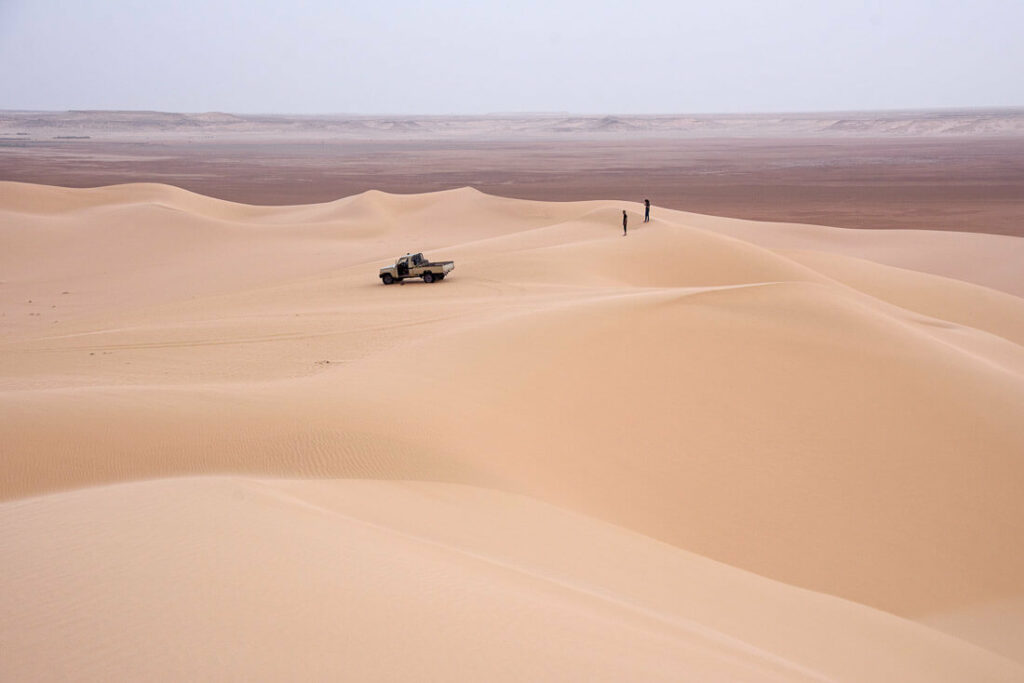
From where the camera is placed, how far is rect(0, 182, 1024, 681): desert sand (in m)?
4.44

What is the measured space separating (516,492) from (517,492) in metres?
0.01

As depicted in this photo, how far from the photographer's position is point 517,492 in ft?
25.9

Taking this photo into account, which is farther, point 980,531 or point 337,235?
point 337,235

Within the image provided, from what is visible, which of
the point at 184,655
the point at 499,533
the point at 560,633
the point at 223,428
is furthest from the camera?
the point at 223,428

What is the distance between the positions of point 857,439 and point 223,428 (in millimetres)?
6756

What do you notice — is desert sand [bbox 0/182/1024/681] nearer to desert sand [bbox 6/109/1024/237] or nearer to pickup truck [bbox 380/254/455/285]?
pickup truck [bbox 380/254/455/285]

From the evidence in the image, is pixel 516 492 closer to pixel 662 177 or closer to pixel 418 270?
pixel 418 270

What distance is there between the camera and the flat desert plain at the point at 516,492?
4441 millimetres

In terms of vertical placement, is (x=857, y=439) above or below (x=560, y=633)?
below

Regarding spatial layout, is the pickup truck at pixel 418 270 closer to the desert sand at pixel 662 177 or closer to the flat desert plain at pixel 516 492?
the flat desert plain at pixel 516 492

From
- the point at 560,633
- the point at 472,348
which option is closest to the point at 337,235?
A: the point at 472,348

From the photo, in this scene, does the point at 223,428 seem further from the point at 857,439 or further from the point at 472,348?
the point at 857,439

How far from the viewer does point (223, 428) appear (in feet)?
27.5

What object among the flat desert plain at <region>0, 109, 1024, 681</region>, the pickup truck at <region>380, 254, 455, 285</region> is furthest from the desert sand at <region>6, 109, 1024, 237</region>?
the flat desert plain at <region>0, 109, 1024, 681</region>
